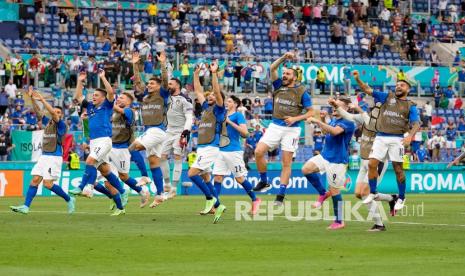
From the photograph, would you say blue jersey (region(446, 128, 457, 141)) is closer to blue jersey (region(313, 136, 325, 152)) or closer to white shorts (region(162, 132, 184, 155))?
blue jersey (region(313, 136, 325, 152))

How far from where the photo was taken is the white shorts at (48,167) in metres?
24.6

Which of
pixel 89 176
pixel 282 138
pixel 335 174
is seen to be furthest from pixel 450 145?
pixel 335 174

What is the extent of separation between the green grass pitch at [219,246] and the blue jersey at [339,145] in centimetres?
132

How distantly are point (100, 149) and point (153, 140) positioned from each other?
5.78ft

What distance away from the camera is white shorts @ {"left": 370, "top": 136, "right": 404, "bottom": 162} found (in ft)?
74.6

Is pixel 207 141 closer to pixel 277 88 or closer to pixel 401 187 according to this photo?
pixel 277 88

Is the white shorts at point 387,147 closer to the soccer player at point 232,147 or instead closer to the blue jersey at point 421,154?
the soccer player at point 232,147

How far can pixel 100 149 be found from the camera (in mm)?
24219

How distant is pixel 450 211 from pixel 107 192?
30.3 ft

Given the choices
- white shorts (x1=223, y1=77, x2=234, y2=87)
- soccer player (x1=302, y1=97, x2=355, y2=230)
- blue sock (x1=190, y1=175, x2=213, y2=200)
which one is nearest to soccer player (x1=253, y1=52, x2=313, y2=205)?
soccer player (x1=302, y1=97, x2=355, y2=230)

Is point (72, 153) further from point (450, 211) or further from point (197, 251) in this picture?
point (197, 251)

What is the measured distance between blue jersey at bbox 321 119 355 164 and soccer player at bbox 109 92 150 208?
569cm

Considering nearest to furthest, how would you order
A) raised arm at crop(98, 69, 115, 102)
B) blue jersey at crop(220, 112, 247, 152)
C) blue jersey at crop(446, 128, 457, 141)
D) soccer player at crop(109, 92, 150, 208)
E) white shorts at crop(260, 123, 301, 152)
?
white shorts at crop(260, 123, 301, 152)
raised arm at crop(98, 69, 115, 102)
blue jersey at crop(220, 112, 247, 152)
soccer player at crop(109, 92, 150, 208)
blue jersey at crop(446, 128, 457, 141)

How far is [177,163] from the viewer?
29219 millimetres
